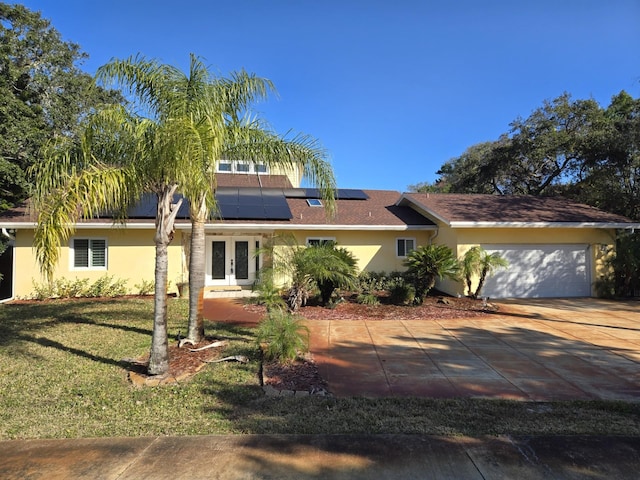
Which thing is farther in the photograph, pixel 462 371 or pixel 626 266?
pixel 626 266

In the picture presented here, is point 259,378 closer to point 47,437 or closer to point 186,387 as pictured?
point 186,387

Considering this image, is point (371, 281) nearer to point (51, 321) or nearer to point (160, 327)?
point (160, 327)

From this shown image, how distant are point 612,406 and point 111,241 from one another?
48.4ft

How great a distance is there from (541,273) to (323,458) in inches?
520

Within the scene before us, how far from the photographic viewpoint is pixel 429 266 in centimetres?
1157

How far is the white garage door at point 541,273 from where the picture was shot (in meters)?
13.6

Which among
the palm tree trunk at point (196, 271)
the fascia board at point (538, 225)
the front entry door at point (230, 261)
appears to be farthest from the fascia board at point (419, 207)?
the palm tree trunk at point (196, 271)

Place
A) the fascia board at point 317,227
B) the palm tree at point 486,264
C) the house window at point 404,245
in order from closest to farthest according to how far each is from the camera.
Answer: the palm tree at point 486,264 < the fascia board at point 317,227 < the house window at point 404,245

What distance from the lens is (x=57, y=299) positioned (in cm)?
1297

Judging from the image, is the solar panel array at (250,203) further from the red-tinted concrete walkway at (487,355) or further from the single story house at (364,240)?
the red-tinted concrete walkway at (487,355)

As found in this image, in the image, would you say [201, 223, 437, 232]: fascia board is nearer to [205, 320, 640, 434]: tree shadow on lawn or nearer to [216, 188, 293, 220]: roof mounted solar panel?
[216, 188, 293, 220]: roof mounted solar panel

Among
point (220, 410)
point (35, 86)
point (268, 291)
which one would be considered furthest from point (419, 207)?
point (35, 86)

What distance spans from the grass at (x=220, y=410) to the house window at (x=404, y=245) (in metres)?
10.1

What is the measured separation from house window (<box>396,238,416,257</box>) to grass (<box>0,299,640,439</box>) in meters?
10.1
